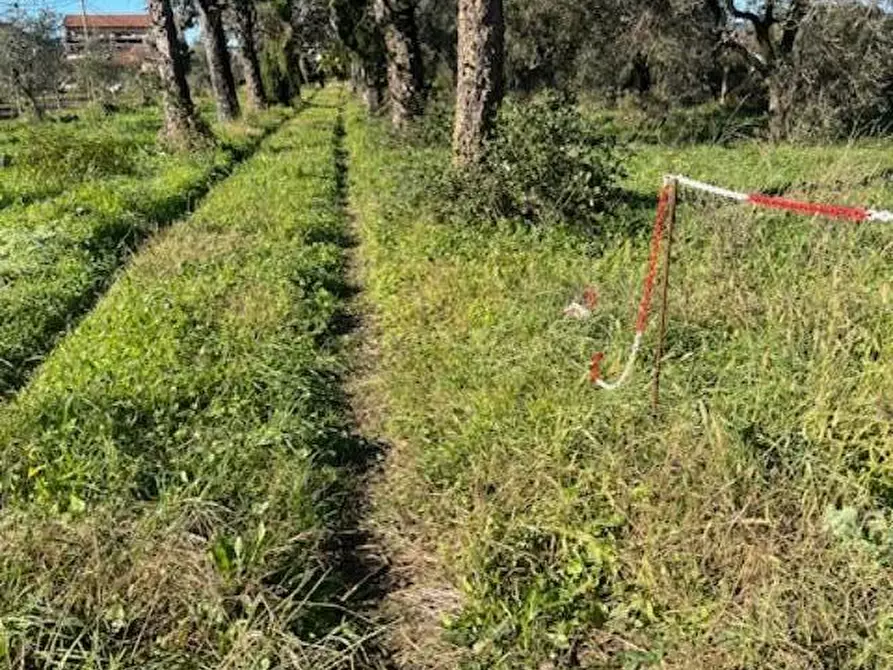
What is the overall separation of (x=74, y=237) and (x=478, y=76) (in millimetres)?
4732

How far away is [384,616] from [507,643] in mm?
525

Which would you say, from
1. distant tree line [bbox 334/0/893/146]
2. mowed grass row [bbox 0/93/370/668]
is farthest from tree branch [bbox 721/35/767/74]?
mowed grass row [bbox 0/93/370/668]

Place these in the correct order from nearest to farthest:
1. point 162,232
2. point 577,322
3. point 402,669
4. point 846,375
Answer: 1. point 402,669
2. point 846,375
3. point 577,322
4. point 162,232

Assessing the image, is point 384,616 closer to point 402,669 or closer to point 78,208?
point 402,669

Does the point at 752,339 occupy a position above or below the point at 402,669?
above

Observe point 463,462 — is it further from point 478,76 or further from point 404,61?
point 404,61

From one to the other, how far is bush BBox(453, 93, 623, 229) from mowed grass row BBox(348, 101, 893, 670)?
2.35 m

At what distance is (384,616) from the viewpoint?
3.21m

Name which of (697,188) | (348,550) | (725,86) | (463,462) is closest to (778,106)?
(725,86)

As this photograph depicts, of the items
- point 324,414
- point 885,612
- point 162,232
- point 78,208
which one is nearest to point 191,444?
point 324,414

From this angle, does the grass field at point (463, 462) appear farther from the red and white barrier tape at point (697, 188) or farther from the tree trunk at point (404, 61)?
the tree trunk at point (404, 61)

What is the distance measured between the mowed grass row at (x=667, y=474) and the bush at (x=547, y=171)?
2351 millimetres

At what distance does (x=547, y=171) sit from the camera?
812cm

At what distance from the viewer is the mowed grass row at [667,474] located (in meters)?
2.90
